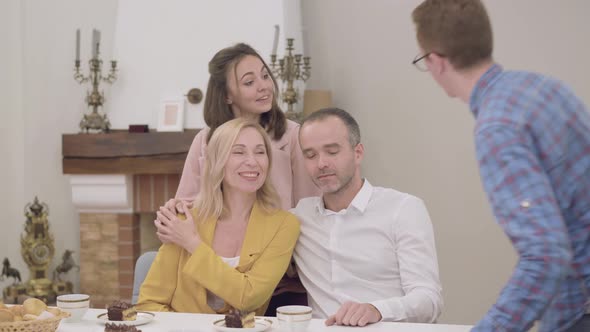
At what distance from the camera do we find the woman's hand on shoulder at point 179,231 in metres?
2.13

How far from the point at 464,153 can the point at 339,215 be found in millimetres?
1746

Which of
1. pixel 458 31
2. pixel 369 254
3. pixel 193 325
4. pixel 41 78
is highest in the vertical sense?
pixel 41 78

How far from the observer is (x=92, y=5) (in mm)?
4758

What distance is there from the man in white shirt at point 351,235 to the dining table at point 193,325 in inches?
11.4

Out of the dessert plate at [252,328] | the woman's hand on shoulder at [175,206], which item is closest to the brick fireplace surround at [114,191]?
the woman's hand on shoulder at [175,206]

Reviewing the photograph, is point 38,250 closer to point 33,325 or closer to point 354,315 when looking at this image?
point 33,325

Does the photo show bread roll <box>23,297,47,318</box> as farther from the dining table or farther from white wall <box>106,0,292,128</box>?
white wall <box>106,0,292,128</box>

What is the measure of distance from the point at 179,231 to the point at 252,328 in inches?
18.7

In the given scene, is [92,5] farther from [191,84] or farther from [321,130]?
[321,130]

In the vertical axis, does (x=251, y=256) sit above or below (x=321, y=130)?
below

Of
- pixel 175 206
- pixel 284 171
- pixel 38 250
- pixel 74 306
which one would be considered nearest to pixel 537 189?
pixel 74 306

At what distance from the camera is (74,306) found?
75.0 inches

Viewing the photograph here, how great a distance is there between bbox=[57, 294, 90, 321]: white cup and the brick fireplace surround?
7.84 feet

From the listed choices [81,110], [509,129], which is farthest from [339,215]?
[81,110]
